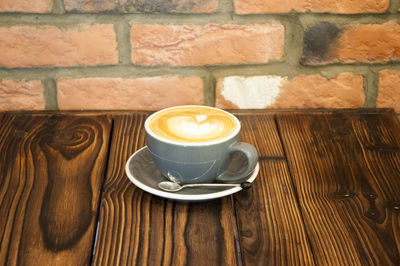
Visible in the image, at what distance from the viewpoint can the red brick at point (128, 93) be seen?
96 cm

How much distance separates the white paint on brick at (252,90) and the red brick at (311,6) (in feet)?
0.45

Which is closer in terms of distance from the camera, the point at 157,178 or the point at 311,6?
the point at 157,178

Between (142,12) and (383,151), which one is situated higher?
(142,12)

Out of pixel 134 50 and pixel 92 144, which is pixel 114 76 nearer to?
pixel 134 50

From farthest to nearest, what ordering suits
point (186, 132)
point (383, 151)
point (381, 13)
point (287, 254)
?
point (381, 13), point (383, 151), point (186, 132), point (287, 254)

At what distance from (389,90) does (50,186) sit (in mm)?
715

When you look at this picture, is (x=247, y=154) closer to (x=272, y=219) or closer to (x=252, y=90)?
(x=272, y=219)

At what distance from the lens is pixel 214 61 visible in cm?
95

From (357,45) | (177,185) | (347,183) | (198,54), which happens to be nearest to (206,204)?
(177,185)

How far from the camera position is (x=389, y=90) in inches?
39.2

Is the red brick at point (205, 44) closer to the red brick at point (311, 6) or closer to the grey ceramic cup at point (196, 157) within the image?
the red brick at point (311, 6)

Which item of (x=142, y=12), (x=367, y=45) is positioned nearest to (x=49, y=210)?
(x=142, y=12)

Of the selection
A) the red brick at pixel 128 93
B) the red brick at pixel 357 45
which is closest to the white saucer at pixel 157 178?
the red brick at pixel 128 93

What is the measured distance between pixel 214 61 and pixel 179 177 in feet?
1.18
